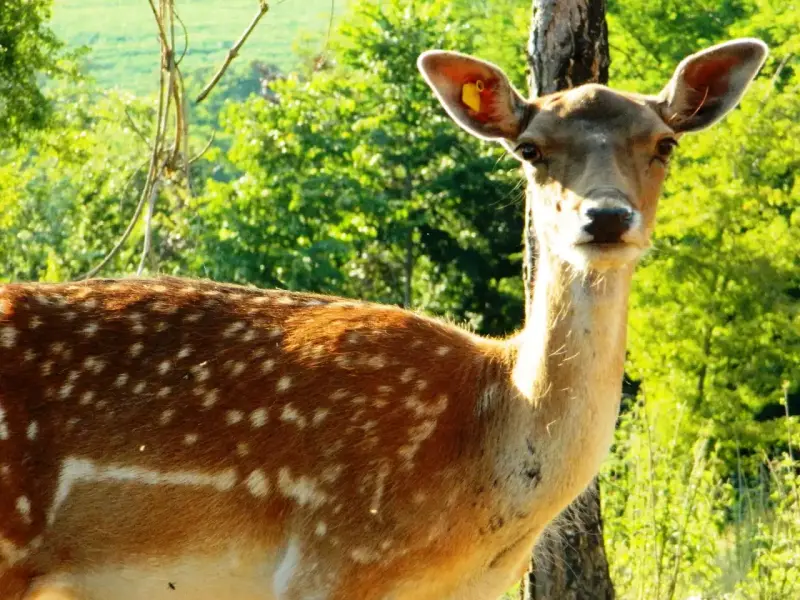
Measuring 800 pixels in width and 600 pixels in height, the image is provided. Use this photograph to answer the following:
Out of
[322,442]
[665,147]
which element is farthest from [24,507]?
[665,147]

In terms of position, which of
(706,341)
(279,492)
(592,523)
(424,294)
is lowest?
(424,294)

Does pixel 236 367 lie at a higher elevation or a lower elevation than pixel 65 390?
higher

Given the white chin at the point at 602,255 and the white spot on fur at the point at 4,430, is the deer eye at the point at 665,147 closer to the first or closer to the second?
the white chin at the point at 602,255

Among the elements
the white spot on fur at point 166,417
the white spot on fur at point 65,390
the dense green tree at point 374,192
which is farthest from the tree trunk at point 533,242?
the dense green tree at point 374,192

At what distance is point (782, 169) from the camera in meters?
28.3

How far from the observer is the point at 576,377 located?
18.7 ft

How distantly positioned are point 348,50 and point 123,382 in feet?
155

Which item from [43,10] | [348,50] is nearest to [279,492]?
[43,10]

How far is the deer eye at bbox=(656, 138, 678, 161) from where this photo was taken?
5.82 meters

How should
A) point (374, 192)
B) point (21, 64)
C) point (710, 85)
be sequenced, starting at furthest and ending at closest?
point (374, 192) → point (21, 64) → point (710, 85)

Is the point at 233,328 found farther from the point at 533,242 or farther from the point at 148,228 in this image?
the point at 533,242

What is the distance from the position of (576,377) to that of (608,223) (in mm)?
733

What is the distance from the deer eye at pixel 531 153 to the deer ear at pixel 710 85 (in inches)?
24.2

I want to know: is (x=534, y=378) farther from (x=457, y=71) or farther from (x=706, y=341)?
(x=706, y=341)
